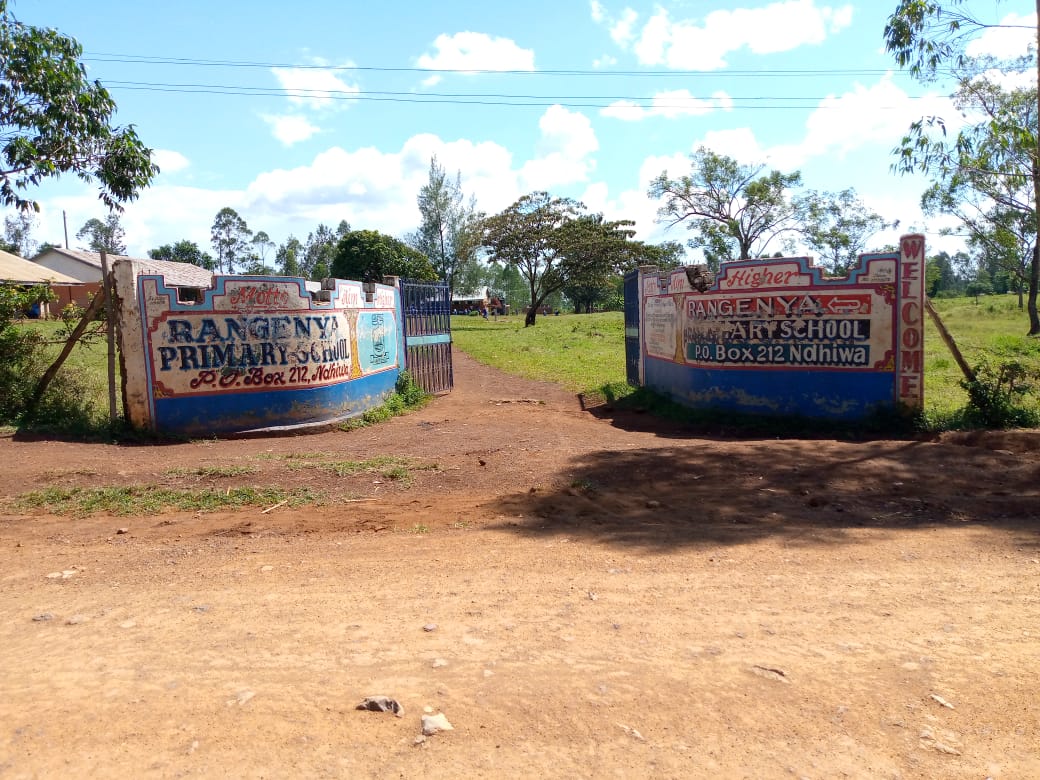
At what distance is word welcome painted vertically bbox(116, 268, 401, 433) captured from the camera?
11539 millimetres

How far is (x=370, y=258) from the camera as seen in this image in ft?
165

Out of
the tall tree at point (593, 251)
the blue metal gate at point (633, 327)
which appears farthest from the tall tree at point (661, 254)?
the blue metal gate at point (633, 327)

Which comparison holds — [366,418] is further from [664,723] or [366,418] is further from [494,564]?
[664,723]

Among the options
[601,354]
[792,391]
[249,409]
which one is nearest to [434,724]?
[249,409]

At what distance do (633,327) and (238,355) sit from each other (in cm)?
923

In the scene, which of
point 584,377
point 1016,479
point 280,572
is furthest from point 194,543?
point 584,377

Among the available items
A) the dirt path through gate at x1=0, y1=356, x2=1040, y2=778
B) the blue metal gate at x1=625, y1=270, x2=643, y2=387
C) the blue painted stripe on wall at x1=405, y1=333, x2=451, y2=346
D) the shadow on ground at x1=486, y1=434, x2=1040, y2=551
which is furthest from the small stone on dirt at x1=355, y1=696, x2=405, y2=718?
the blue metal gate at x1=625, y1=270, x2=643, y2=387

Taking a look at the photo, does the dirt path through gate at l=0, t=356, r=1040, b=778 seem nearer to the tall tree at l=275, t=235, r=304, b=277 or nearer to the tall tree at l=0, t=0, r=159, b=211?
the tall tree at l=0, t=0, r=159, b=211

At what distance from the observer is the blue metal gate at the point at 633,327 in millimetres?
17609

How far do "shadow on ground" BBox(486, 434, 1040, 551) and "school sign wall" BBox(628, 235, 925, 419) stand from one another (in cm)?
210

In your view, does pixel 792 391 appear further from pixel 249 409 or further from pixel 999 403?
pixel 249 409

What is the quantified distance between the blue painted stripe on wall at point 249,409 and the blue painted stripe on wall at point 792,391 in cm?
618

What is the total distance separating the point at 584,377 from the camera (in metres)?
20.4

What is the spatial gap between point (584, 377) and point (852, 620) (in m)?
15.9
